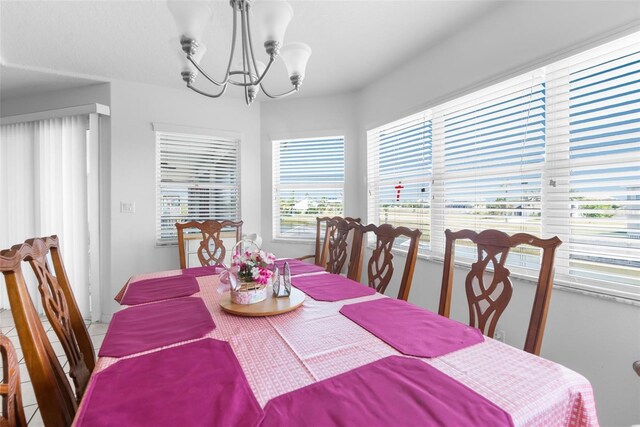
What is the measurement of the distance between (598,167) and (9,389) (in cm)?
232

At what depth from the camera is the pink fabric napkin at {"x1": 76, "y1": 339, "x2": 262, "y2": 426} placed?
60 cm

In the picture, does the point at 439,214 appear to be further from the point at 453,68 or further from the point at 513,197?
the point at 453,68

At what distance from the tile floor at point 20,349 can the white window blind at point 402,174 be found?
267cm

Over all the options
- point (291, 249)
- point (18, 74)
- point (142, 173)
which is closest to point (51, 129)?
point (18, 74)

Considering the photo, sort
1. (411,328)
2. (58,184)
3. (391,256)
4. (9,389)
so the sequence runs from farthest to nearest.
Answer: (58,184) < (391,256) < (411,328) < (9,389)

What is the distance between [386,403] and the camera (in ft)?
2.13

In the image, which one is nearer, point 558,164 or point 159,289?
point 159,289

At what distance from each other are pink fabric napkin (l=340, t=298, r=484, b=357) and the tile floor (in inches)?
57.7

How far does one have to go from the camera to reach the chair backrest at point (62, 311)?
997 millimetres

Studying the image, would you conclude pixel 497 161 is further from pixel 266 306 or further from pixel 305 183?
pixel 305 183

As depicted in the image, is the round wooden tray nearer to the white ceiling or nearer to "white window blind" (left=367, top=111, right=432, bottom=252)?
the white ceiling

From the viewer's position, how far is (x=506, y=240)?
1.24m

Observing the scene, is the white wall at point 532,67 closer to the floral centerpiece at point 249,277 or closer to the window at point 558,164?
the window at point 558,164

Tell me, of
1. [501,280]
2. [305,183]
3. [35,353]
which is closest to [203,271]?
[35,353]
